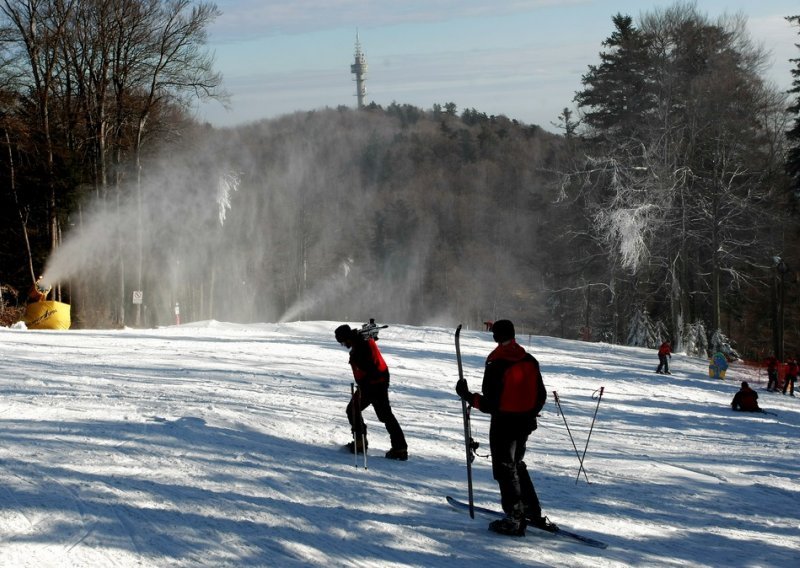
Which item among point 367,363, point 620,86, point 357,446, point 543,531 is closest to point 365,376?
point 367,363

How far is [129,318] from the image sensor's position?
114ft

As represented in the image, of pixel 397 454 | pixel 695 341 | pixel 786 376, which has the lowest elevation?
pixel 786 376

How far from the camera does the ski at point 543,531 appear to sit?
22.5 feet

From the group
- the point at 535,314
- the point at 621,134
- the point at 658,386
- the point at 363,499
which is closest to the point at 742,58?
the point at 621,134

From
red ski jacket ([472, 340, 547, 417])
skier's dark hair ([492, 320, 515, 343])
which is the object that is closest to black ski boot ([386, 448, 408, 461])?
red ski jacket ([472, 340, 547, 417])

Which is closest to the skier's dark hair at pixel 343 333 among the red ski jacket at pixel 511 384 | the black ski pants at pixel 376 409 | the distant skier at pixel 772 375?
the black ski pants at pixel 376 409

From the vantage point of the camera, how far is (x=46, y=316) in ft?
80.4

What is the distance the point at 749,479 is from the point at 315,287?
86080 mm

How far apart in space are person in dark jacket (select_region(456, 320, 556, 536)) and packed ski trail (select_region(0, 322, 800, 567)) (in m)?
0.35

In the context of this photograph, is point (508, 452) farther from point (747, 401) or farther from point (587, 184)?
point (587, 184)

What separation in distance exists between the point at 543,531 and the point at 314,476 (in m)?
2.47

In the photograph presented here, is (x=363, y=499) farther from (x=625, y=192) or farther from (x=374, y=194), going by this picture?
(x=374, y=194)

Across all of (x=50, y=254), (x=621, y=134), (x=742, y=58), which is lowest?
(x=50, y=254)

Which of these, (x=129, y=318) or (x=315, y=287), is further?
(x=315, y=287)
